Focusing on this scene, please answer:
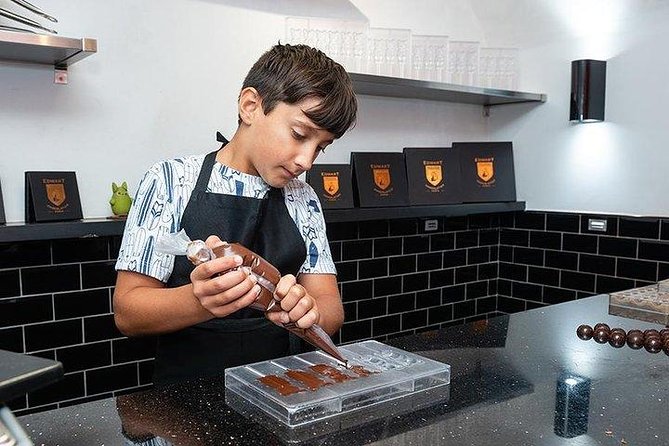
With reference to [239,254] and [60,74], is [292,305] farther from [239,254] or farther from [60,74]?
[60,74]

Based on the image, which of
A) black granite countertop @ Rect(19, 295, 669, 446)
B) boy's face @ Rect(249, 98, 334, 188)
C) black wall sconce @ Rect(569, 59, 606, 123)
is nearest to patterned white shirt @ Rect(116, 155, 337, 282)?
boy's face @ Rect(249, 98, 334, 188)

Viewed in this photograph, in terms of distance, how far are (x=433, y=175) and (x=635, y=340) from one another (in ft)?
5.21

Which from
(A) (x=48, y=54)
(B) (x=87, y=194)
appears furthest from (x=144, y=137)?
(A) (x=48, y=54)

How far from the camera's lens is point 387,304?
297cm

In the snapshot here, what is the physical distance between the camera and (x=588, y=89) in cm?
285

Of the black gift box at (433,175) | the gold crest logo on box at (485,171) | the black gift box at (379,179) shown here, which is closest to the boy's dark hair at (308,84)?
the black gift box at (379,179)

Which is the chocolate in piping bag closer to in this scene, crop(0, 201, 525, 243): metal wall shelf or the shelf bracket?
crop(0, 201, 525, 243): metal wall shelf

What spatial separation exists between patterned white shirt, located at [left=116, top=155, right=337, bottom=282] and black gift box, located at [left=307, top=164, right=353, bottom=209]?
2.96 ft

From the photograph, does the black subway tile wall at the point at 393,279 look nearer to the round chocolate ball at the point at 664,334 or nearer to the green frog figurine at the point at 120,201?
the green frog figurine at the point at 120,201

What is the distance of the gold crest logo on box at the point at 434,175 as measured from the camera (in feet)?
9.70

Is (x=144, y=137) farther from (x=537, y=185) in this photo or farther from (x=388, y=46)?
(x=537, y=185)

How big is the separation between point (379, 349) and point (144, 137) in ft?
4.41

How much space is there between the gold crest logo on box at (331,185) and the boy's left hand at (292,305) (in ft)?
5.10

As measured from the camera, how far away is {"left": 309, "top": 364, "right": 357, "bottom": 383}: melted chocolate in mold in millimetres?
1121
